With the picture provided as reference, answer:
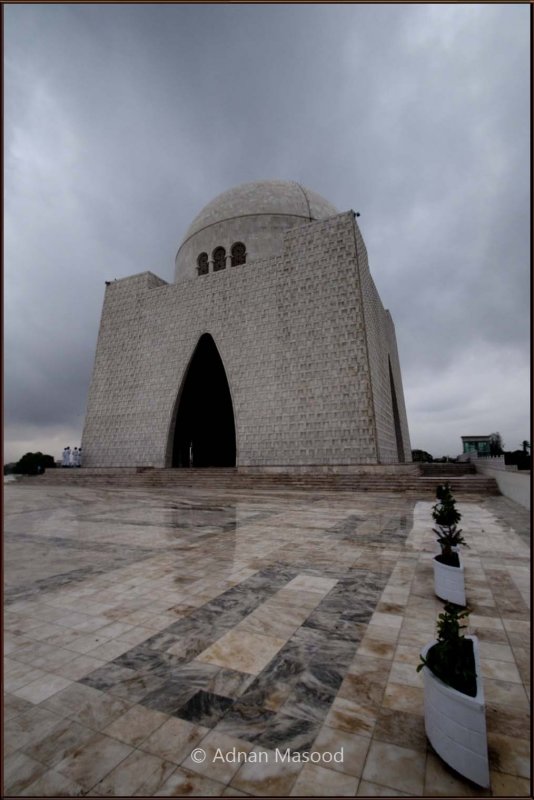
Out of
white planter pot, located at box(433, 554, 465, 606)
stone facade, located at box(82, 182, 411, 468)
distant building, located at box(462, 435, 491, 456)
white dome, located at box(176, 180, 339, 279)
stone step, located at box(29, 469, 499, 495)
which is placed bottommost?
stone step, located at box(29, 469, 499, 495)

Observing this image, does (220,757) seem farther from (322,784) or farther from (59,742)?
(59,742)

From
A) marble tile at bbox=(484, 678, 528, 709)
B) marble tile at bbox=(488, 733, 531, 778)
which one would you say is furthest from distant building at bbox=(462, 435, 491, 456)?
marble tile at bbox=(488, 733, 531, 778)

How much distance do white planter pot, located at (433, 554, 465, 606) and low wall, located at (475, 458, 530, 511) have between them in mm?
5811

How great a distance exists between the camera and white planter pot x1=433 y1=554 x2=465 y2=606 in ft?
12.5

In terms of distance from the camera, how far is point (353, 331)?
1875 centimetres

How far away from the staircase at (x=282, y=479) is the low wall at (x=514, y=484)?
17.7 inches

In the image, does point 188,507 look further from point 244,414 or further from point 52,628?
point 244,414

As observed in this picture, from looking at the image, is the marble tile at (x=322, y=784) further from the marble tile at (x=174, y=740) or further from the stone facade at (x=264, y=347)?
the stone facade at (x=264, y=347)

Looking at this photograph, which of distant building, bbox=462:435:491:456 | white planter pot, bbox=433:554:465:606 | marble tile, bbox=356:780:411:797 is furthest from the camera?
distant building, bbox=462:435:491:456

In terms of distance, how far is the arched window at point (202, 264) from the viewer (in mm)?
26078

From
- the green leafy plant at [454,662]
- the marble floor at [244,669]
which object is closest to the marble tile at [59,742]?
the marble floor at [244,669]

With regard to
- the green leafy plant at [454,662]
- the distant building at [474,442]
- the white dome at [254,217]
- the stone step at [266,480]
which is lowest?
the stone step at [266,480]

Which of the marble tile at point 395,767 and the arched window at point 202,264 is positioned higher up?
the arched window at point 202,264

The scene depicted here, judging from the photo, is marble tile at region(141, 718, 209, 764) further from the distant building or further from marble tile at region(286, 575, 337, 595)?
the distant building
